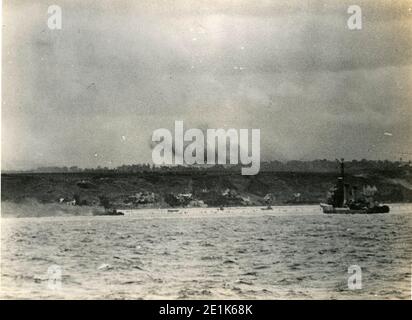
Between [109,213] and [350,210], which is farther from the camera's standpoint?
[350,210]

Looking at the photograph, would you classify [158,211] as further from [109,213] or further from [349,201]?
[349,201]

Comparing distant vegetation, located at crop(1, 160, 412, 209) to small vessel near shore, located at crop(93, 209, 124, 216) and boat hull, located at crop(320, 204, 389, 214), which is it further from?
boat hull, located at crop(320, 204, 389, 214)

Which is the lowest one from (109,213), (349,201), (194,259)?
(194,259)

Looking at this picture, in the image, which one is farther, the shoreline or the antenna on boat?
the antenna on boat

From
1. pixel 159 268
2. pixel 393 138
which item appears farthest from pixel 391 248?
pixel 159 268

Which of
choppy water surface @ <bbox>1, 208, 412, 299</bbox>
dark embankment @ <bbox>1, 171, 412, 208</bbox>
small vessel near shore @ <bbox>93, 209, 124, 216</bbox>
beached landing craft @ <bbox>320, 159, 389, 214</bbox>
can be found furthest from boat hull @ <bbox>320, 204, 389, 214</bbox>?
small vessel near shore @ <bbox>93, 209, 124, 216</bbox>

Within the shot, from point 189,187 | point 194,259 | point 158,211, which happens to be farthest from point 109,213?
point 194,259
